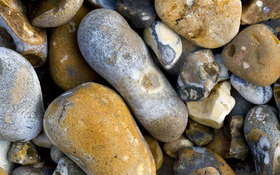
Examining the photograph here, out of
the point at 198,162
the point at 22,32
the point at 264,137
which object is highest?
the point at 22,32

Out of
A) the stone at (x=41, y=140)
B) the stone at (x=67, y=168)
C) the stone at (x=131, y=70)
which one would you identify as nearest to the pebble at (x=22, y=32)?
the stone at (x=131, y=70)

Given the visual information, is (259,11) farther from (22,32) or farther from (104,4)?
(22,32)

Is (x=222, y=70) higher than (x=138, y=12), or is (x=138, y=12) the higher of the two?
(x=138, y=12)

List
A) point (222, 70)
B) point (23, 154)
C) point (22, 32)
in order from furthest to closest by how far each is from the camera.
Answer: point (222, 70) < point (23, 154) < point (22, 32)

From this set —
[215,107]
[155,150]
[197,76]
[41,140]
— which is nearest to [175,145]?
[155,150]

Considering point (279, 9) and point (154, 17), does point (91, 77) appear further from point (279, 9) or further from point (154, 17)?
point (279, 9)

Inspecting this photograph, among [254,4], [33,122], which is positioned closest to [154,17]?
[254,4]

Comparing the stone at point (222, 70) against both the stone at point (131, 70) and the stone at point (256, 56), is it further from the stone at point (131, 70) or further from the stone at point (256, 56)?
the stone at point (131, 70)

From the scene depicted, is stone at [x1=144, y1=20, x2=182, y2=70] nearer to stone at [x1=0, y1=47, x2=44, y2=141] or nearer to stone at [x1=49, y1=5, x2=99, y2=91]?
stone at [x1=49, y1=5, x2=99, y2=91]
